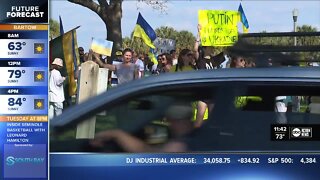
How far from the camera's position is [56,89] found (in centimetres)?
447

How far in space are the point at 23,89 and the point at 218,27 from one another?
1069mm

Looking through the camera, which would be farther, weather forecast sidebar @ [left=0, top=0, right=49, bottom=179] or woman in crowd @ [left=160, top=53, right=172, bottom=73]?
woman in crowd @ [left=160, top=53, right=172, bottom=73]

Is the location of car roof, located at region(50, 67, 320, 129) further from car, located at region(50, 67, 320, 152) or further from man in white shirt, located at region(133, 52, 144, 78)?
man in white shirt, located at region(133, 52, 144, 78)

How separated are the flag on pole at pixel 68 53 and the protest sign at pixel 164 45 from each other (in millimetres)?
473

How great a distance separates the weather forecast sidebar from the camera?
165 inches

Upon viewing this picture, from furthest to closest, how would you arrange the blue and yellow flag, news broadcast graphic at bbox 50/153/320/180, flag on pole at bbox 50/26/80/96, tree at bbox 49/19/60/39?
flag on pole at bbox 50/26/80/96 < tree at bbox 49/19/60/39 < news broadcast graphic at bbox 50/153/320/180 < the blue and yellow flag

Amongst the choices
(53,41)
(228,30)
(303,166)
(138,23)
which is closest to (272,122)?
(303,166)

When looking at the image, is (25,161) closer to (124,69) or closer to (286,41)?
(124,69)

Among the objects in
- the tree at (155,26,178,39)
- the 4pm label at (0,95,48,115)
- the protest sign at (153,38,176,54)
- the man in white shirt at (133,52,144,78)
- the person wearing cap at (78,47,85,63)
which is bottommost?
the 4pm label at (0,95,48,115)

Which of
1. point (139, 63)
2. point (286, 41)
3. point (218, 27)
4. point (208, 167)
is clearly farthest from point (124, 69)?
point (286, 41)

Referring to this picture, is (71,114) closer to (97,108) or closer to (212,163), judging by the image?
(97,108)

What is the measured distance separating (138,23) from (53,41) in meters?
0.49

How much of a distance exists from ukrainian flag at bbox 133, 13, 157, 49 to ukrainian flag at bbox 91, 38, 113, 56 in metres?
0.17

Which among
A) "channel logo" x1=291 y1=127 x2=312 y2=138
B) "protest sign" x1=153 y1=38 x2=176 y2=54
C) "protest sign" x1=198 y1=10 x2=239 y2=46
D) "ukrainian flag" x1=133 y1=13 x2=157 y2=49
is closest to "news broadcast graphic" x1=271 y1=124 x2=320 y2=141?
"channel logo" x1=291 y1=127 x2=312 y2=138
